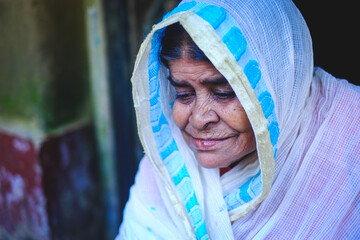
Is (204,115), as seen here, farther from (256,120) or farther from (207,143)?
(256,120)

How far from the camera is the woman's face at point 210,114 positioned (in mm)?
1249

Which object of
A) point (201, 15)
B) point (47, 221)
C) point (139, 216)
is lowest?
point (47, 221)

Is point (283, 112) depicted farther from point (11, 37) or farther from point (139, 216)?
point (11, 37)

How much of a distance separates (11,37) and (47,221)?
138cm

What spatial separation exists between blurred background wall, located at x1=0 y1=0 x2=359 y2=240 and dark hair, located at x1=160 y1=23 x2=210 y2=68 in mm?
1287

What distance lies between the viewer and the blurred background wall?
8.12 ft

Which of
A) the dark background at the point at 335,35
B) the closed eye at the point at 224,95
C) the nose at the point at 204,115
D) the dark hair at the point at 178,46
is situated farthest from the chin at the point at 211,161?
the dark background at the point at 335,35

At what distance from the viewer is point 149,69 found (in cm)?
144

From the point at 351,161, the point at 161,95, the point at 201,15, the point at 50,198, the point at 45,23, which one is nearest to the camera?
the point at 201,15

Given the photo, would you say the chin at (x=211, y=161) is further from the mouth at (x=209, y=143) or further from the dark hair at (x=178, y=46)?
the dark hair at (x=178, y=46)

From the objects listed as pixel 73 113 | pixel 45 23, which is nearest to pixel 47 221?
pixel 73 113

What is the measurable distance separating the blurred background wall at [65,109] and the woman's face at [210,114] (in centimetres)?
138

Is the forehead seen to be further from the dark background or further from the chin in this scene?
the dark background

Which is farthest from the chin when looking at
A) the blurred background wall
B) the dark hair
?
the blurred background wall
